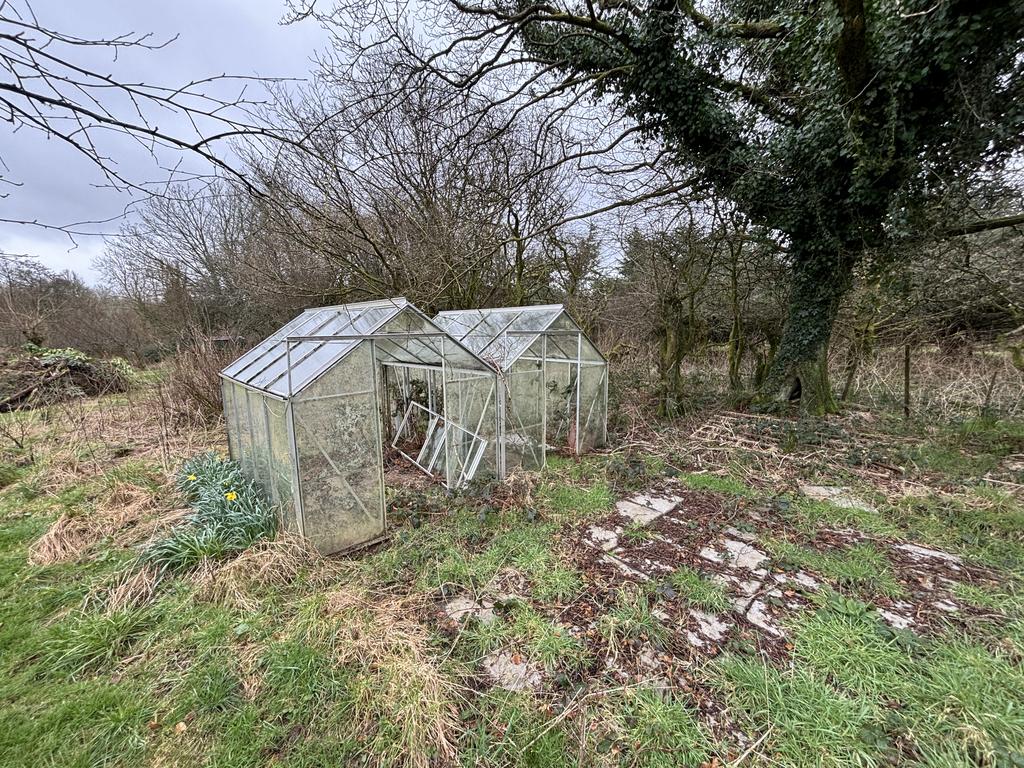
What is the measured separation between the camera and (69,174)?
1.98 meters

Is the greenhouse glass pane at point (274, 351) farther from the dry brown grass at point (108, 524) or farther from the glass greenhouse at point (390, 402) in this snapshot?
the dry brown grass at point (108, 524)

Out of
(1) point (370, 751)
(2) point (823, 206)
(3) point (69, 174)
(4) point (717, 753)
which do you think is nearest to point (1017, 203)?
(2) point (823, 206)

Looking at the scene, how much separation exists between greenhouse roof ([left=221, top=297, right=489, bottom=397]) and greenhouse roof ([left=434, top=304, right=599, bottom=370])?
2.34 ft

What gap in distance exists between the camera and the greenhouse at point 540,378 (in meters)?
6.12

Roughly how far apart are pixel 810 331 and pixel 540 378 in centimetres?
577

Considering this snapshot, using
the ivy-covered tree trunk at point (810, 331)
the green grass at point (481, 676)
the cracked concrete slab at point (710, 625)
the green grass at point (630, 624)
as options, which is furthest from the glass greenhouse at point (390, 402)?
the ivy-covered tree trunk at point (810, 331)

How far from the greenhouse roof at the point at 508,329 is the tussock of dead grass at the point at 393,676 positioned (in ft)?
11.7

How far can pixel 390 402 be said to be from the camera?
8.20 metres

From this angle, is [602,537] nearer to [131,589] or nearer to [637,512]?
[637,512]

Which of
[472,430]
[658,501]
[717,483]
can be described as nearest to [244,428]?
[472,430]

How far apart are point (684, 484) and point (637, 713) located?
370 cm

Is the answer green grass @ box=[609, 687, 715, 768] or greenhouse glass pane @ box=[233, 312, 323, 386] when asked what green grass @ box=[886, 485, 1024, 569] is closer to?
green grass @ box=[609, 687, 715, 768]

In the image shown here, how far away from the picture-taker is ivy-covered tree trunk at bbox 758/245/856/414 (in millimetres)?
7234

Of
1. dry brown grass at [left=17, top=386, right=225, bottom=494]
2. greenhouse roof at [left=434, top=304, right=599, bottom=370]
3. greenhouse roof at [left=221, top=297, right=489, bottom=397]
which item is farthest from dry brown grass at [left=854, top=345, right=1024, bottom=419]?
dry brown grass at [left=17, top=386, right=225, bottom=494]
